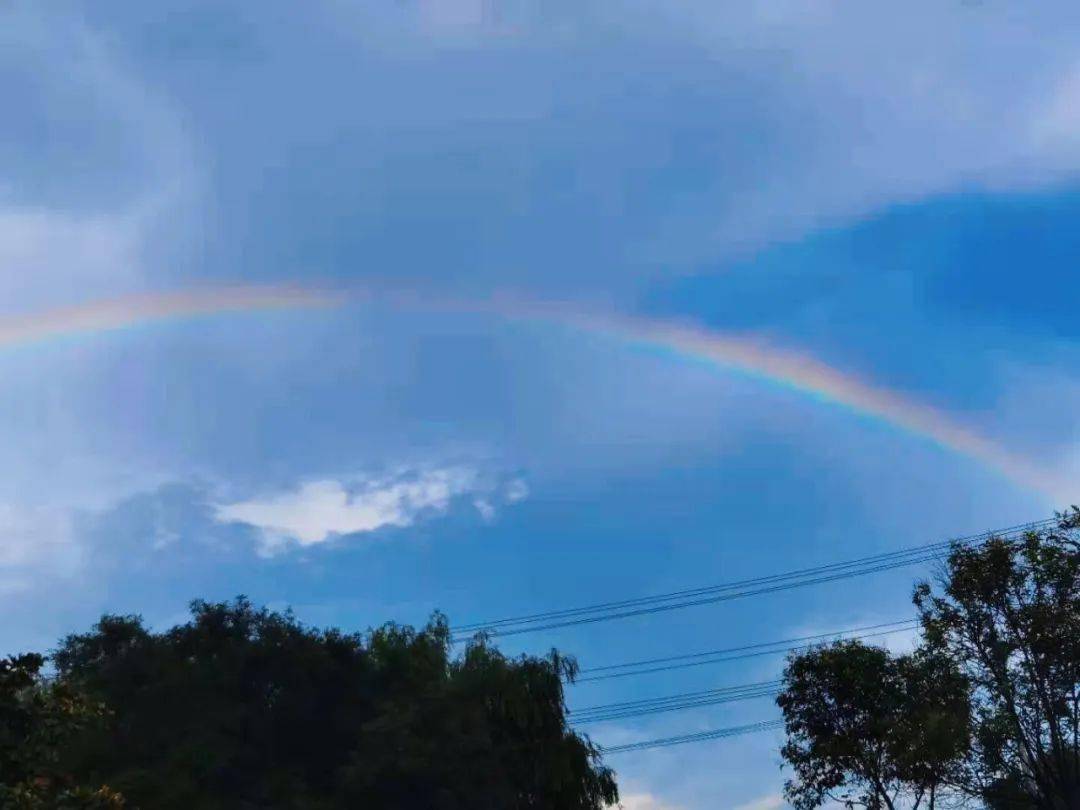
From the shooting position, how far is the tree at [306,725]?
132 ft

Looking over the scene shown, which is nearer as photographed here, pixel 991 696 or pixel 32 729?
pixel 32 729

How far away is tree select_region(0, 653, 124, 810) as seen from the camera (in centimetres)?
1830

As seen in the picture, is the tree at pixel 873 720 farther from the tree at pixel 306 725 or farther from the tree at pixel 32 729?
the tree at pixel 32 729

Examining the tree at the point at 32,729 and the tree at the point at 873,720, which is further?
the tree at the point at 873,720

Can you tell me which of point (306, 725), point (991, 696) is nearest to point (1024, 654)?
point (991, 696)

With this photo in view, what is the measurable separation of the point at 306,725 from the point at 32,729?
26638 mm

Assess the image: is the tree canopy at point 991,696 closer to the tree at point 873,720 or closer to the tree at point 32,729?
the tree at point 873,720

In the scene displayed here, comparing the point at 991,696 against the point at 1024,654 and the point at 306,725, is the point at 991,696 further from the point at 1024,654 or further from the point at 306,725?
the point at 306,725

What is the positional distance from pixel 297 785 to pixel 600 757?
611 inches

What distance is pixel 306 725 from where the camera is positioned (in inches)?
1731

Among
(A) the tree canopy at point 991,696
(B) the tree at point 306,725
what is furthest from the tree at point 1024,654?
(B) the tree at point 306,725

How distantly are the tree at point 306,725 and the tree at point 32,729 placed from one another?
20760 mm

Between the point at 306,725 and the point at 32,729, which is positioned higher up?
the point at 306,725

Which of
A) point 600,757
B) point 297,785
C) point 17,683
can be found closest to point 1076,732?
point 600,757
